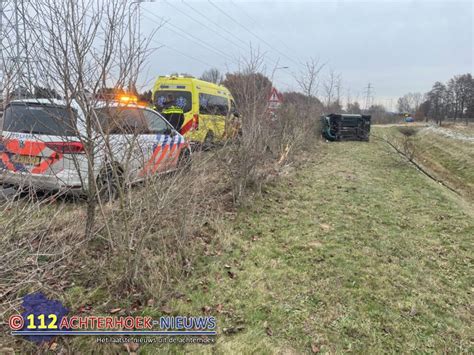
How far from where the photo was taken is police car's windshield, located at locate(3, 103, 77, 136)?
9.51 feet

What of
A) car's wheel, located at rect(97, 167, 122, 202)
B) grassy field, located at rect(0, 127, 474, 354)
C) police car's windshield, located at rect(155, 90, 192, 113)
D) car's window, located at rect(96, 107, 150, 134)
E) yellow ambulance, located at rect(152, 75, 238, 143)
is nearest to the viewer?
grassy field, located at rect(0, 127, 474, 354)

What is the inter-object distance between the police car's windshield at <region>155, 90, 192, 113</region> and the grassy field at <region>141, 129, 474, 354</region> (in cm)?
538

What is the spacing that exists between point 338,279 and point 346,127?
15613 millimetres

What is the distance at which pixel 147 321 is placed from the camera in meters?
2.61

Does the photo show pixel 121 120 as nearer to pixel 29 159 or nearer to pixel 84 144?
pixel 84 144

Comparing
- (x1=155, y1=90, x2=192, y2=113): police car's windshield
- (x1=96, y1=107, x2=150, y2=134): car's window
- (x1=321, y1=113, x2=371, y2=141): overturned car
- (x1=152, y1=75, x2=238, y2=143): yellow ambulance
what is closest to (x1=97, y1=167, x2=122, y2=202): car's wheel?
(x1=96, y1=107, x2=150, y2=134): car's window

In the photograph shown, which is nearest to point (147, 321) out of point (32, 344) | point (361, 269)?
point (32, 344)

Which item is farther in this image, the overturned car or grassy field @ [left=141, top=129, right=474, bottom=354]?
the overturned car

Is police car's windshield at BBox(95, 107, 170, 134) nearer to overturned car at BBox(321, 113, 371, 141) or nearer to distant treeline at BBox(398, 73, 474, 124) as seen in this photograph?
overturned car at BBox(321, 113, 371, 141)

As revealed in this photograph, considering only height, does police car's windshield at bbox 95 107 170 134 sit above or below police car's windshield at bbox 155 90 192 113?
below

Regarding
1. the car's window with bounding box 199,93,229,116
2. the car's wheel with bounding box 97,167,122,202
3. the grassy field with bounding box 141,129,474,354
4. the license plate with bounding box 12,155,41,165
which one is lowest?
the grassy field with bounding box 141,129,474,354

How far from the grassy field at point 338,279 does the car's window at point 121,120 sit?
5.39 feet

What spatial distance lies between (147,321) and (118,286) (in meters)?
0.45

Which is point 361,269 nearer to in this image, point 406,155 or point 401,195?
point 401,195
